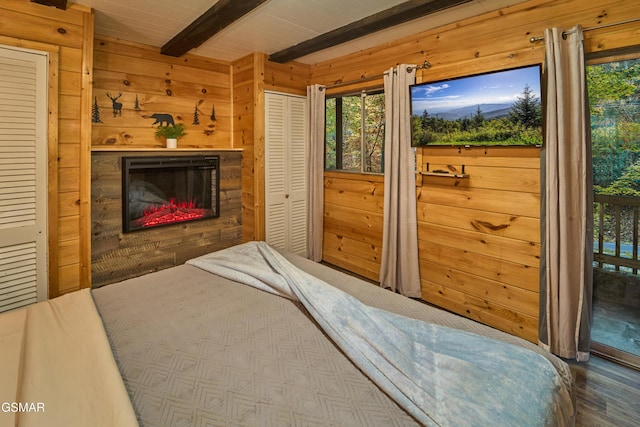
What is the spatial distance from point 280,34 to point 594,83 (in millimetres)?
2469

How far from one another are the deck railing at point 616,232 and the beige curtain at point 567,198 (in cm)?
41

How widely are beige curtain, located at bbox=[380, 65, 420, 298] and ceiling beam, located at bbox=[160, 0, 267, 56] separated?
1.47m

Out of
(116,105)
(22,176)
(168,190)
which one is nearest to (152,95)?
(116,105)

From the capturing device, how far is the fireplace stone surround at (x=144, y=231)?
3.04m

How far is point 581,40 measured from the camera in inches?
84.7

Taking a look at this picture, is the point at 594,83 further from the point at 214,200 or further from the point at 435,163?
the point at 214,200

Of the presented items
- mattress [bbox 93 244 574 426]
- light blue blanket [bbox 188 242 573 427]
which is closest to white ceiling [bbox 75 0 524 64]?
mattress [bbox 93 244 574 426]

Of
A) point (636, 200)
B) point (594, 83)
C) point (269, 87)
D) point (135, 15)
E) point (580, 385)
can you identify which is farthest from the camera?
point (269, 87)

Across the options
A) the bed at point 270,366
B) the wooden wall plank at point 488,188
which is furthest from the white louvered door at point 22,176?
the wooden wall plank at point 488,188

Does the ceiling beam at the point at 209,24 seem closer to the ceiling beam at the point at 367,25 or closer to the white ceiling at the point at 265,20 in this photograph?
the white ceiling at the point at 265,20

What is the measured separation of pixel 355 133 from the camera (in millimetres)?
3902

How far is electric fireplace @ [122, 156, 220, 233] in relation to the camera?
3.21 m

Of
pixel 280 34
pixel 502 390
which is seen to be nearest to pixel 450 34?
pixel 280 34

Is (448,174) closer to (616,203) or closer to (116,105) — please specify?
(616,203)
